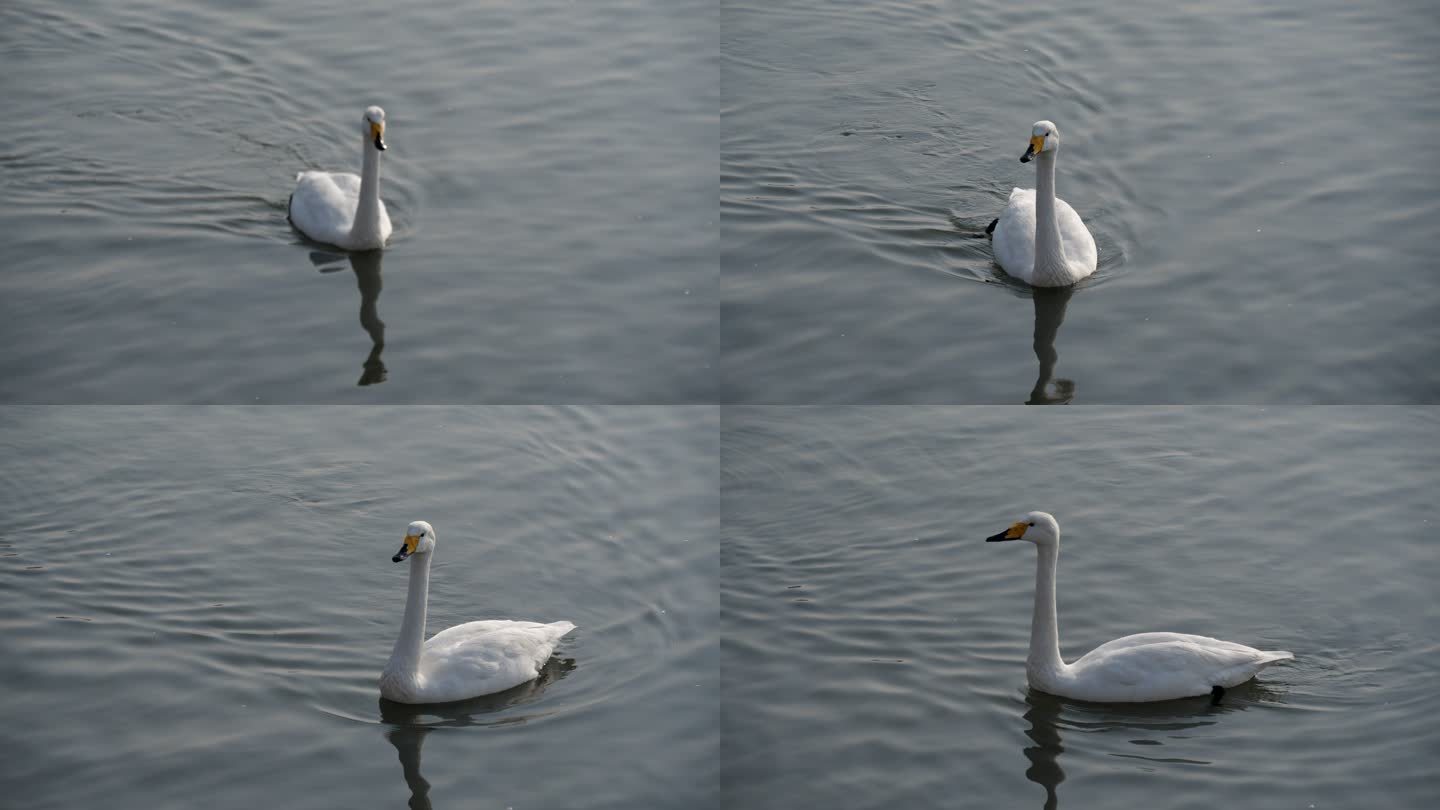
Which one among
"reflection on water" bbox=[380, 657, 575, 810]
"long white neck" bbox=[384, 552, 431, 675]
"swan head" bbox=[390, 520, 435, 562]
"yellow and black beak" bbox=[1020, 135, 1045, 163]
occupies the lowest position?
"reflection on water" bbox=[380, 657, 575, 810]

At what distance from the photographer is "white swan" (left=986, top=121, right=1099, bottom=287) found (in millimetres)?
11234

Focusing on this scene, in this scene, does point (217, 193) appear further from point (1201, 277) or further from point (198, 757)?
point (1201, 277)

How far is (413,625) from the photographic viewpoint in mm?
9492

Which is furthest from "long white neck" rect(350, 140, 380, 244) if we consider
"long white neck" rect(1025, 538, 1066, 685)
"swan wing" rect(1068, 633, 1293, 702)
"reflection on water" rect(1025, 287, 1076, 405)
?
"swan wing" rect(1068, 633, 1293, 702)

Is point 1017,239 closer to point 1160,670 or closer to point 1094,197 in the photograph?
point 1094,197

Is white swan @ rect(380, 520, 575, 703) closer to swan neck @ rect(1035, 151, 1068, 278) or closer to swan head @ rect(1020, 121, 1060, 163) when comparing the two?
swan neck @ rect(1035, 151, 1068, 278)

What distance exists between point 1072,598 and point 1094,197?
3.55 m

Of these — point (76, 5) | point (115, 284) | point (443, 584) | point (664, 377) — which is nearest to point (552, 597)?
point (443, 584)

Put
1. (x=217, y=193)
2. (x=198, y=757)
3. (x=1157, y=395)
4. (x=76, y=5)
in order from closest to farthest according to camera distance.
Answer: (x=198, y=757), (x=1157, y=395), (x=217, y=193), (x=76, y=5)

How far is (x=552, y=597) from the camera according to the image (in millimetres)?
10750

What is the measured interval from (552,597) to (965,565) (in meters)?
2.82

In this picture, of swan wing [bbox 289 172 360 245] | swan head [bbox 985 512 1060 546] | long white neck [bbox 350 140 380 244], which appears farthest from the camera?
swan wing [bbox 289 172 360 245]

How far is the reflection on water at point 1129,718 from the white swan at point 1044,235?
3264 mm

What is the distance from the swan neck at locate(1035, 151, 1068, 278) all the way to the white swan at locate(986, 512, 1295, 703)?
8.03 feet
